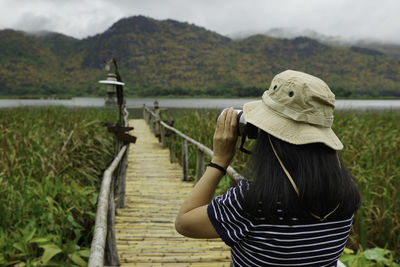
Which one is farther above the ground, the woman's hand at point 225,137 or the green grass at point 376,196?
the woman's hand at point 225,137

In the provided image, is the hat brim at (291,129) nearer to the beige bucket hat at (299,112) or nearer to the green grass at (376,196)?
the beige bucket hat at (299,112)

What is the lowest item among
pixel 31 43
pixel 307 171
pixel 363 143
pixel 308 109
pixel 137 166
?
pixel 137 166

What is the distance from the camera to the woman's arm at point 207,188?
94 centimetres

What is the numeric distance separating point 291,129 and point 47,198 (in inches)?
110

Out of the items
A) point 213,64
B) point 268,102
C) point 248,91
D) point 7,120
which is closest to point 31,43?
point 213,64

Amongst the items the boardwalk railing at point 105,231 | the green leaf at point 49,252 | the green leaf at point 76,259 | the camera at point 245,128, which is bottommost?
the green leaf at point 76,259

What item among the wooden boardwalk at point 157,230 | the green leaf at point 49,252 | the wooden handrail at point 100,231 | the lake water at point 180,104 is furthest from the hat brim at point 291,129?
the lake water at point 180,104

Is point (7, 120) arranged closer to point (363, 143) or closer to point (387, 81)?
point (363, 143)

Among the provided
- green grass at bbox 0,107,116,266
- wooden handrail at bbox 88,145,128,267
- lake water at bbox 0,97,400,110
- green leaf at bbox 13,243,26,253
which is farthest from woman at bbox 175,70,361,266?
lake water at bbox 0,97,400,110

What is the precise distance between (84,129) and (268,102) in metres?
5.98

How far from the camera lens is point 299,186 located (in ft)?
2.65

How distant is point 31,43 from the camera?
11062cm

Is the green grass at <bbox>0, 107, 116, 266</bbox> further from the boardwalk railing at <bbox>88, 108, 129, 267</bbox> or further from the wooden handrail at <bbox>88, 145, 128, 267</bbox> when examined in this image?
the wooden handrail at <bbox>88, 145, 128, 267</bbox>

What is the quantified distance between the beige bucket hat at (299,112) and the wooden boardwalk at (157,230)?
182cm
